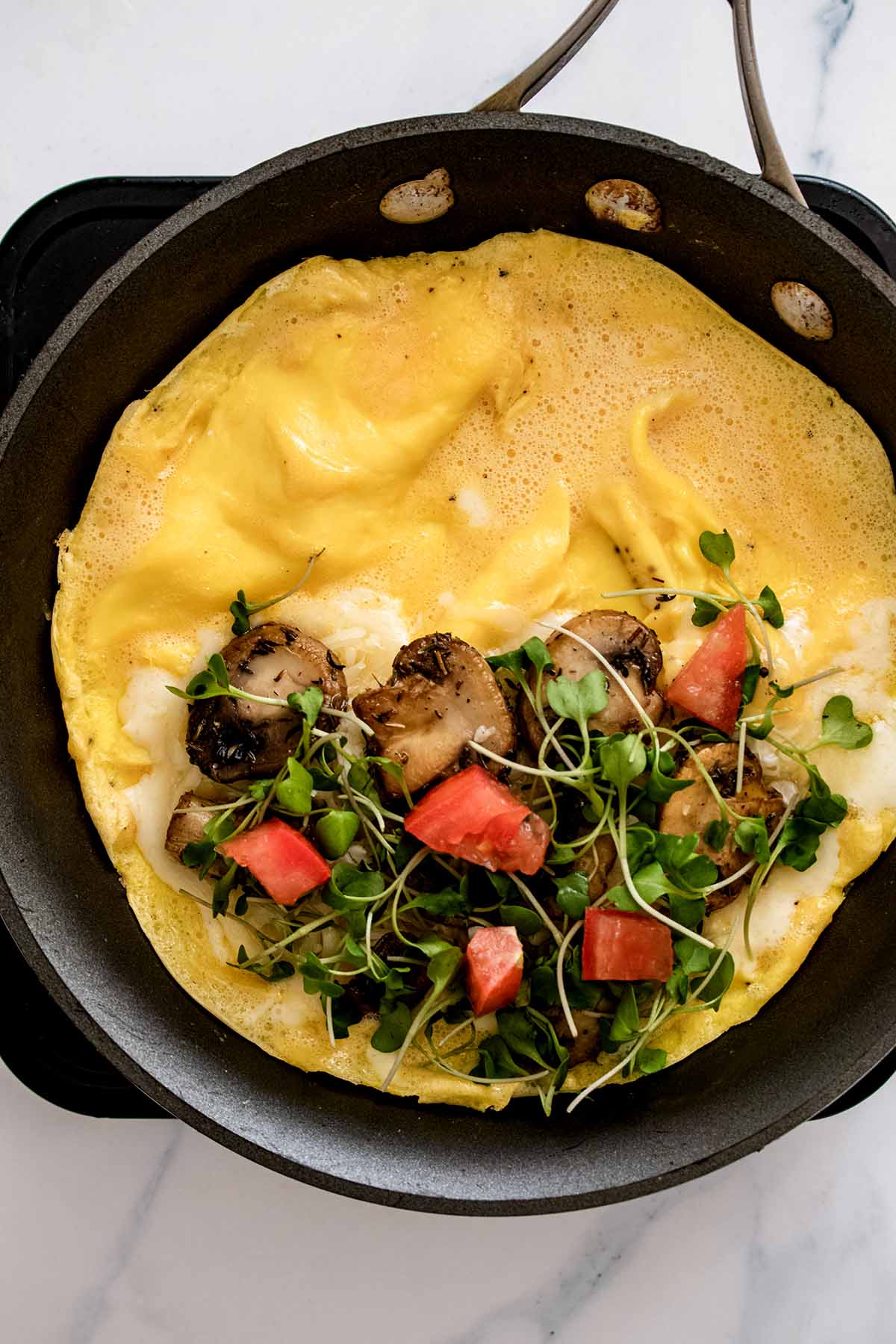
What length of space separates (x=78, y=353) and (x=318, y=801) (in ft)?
2.60

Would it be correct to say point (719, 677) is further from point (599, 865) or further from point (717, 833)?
point (599, 865)

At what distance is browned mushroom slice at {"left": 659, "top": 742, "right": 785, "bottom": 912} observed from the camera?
1.81 metres

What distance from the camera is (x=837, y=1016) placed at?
1880 mm

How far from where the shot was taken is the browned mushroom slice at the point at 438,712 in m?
1.79

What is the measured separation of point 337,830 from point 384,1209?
0.78 meters

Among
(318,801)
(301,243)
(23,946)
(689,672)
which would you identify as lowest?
(23,946)

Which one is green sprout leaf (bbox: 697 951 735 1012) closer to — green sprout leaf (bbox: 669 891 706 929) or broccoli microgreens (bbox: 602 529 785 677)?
green sprout leaf (bbox: 669 891 706 929)

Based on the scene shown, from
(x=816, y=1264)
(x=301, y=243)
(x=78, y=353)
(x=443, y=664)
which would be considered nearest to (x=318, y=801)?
(x=443, y=664)

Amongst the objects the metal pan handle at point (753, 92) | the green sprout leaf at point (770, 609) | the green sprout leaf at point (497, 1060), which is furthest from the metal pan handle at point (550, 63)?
the green sprout leaf at point (497, 1060)

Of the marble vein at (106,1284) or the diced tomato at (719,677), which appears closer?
the diced tomato at (719,677)

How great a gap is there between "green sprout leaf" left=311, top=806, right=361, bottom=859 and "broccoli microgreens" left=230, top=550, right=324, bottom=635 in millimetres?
347

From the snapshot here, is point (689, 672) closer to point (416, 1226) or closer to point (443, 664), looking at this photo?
point (443, 664)

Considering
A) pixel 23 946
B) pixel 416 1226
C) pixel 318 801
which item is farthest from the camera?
pixel 416 1226

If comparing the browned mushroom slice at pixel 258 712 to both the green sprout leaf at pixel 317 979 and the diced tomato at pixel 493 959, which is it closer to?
the green sprout leaf at pixel 317 979
